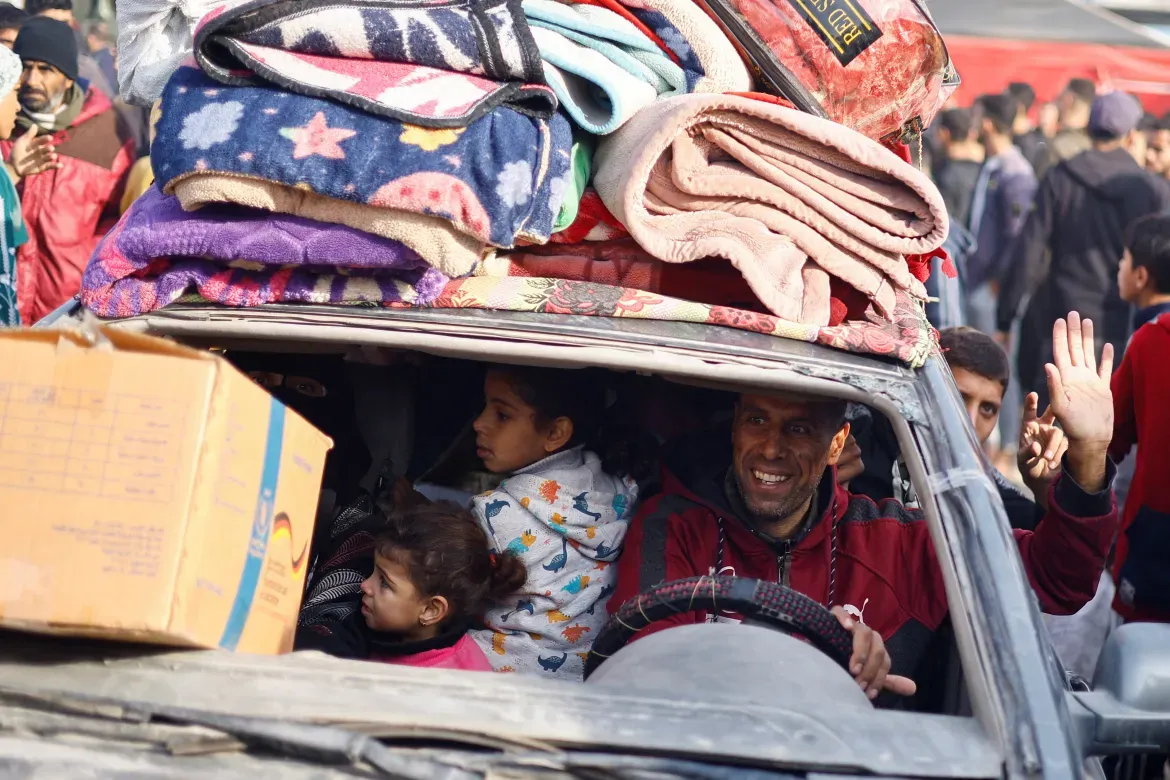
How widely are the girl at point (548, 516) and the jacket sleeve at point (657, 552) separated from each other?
3.8 inches

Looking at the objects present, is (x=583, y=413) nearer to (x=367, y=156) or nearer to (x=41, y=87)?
(x=367, y=156)

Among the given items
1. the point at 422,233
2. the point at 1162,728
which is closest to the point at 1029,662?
→ the point at 1162,728

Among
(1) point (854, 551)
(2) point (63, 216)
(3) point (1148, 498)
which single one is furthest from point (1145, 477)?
(2) point (63, 216)

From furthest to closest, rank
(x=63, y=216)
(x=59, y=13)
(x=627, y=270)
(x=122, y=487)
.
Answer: (x=59, y=13) → (x=63, y=216) → (x=627, y=270) → (x=122, y=487)

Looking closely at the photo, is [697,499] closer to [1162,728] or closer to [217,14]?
[1162,728]

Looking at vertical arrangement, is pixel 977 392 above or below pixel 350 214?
below

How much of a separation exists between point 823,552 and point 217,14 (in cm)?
177

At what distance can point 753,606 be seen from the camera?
2057 mm

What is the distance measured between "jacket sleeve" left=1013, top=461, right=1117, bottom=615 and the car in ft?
2.16

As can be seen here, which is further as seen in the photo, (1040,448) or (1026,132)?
(1026,132)

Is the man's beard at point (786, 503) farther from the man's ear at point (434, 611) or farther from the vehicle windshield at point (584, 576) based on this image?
the man's ear at point (434, 611)

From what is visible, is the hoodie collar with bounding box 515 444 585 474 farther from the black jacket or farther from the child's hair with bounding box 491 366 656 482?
the black jacket

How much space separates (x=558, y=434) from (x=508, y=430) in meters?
0.14

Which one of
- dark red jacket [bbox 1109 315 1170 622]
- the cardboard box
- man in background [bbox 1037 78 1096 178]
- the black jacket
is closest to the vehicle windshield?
the cardboard box
